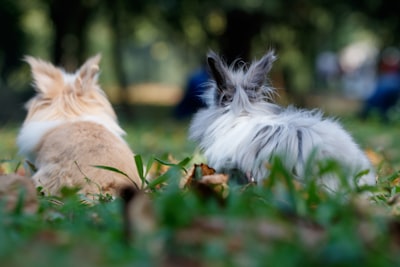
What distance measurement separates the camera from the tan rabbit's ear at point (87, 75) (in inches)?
243

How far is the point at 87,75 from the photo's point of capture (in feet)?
20.4

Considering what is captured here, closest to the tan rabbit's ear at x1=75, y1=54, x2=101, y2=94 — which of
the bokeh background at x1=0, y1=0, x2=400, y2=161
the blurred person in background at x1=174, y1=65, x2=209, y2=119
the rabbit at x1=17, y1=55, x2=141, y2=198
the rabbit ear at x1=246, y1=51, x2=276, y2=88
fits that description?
the rabbit at x1=17, y1=55, x2=141, y2=198

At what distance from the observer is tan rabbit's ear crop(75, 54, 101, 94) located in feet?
20.3

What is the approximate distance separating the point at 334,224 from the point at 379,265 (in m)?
0.57

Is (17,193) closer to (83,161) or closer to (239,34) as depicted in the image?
(83,161)

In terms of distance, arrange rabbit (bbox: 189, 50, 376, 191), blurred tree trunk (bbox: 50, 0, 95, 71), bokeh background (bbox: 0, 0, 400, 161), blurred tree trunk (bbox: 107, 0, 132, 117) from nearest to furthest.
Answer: rabbit (bbox: 189, 50, 376, 191) → bokeh background (bbox: 0, 0, 400, 161) → blurred tree trunk (bbox: 50, 0, 95, 71) → blurred tree trunk (bbox: 107, 0, 132, 117)

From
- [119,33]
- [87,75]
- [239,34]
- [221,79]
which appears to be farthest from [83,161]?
[119,33]

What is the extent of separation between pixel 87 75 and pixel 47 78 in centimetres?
37

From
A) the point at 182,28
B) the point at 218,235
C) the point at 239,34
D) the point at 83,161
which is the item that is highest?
the point at 182,28

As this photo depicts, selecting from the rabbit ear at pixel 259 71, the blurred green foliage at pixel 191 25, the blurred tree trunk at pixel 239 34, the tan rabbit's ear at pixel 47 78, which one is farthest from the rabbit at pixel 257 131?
the blurred tree trunk at pixel 239 34

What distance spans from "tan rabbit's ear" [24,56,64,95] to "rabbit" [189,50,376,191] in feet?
6.30

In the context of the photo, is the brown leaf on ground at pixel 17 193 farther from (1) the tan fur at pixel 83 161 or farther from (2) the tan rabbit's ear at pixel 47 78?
(2) the tan rabbit's ear at pixel 47 78

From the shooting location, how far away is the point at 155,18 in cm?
2361

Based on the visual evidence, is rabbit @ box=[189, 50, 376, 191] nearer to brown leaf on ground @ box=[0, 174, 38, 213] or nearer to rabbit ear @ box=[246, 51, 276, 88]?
rabbit ear @ box=[246, 51, 276, 88]
